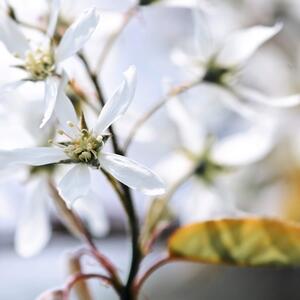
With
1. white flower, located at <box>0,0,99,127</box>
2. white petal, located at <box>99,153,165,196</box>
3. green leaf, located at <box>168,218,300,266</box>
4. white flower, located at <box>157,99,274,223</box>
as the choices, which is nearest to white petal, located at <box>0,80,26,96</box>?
white flower, located at <box>0,0,99,127</box>

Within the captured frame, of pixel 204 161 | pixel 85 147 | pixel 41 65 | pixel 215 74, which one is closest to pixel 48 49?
pixel 41 65

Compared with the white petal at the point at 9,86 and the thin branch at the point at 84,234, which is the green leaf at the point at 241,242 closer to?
the thin branch at the point at 84,234

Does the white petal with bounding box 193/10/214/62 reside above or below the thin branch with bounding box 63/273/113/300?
above

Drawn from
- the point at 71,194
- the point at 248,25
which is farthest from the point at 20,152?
the point at 248,25

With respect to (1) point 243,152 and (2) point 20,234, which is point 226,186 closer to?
(1) point 243,152

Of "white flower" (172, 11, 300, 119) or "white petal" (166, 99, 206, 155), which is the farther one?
"white petal" (166, 99, 206, 155)

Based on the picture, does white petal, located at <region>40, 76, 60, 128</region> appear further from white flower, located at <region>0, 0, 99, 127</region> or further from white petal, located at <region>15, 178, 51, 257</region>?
white petal, located at <region>15, 178, 51, 257</region>
